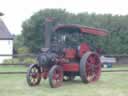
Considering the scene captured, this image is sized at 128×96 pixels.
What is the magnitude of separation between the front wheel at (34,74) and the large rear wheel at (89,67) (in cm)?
111

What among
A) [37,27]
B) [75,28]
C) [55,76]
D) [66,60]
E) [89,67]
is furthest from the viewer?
[37,27]

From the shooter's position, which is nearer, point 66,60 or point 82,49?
point 66,60


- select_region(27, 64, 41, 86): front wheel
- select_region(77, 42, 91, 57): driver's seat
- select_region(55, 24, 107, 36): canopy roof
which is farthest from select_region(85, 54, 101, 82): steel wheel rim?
select_region(27, 64, 41, 86): front wheel

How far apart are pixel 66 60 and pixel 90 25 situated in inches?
794

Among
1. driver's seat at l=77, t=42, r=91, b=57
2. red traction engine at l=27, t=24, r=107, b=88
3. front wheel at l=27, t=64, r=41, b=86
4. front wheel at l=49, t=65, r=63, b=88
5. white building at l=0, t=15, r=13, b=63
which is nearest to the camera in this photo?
front wheel at l=49, t=65, r=63, b=88

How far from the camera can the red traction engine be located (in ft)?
36.1

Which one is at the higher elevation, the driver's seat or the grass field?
the driver's seat

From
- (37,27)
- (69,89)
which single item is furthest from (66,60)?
(37,27)

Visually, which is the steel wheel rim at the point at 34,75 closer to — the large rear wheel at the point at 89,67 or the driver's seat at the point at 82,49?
the large rear wheel at the point at 89,67

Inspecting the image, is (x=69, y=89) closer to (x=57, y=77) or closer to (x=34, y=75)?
(x=57, y=77)

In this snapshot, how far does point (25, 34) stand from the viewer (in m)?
33.7

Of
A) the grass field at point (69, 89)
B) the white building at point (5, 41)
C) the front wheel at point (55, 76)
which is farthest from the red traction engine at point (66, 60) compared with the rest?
the white building at point (5, 41)

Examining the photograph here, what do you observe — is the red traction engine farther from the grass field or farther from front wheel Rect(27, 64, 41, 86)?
the grass field

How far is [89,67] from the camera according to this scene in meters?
12.0
